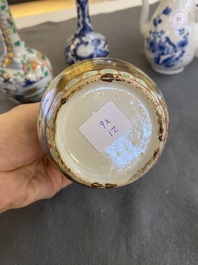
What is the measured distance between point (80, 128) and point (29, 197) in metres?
0.18

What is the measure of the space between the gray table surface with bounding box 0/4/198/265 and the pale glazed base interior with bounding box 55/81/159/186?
0.34 feet

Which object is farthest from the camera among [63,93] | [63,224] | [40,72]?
[40,72]

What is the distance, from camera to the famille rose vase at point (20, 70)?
57 cm

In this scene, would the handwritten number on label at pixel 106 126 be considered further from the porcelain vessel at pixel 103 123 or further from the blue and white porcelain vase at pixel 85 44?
the blue and white porcelain vase at pixel 85 44

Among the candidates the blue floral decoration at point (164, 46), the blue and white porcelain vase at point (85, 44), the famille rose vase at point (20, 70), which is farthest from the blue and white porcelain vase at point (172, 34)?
the famille rose vase at point (20, 70)

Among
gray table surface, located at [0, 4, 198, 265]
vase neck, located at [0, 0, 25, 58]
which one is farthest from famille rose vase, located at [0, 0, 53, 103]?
gray table surface, located at [0, 4, 198, 265]

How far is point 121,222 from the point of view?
1.41 feet

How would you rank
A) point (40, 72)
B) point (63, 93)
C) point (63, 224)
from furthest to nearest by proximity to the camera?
1. point (40, 72)
2. point (63, 224)
3. point (63, 93)

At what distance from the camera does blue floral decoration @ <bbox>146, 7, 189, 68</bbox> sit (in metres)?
0.61

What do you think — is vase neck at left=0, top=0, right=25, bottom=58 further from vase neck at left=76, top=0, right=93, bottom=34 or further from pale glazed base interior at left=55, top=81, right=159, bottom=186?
pale glazed base interior at left=55, top=81, right=159, bottom=186

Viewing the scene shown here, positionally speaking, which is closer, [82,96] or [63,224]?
[82,96]

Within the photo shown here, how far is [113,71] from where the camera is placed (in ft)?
1.10

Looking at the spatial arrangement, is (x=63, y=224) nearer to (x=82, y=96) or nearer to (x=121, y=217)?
(x=121, y=217)

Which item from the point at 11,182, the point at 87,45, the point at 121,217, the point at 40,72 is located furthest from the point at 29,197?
the point at 87,45
